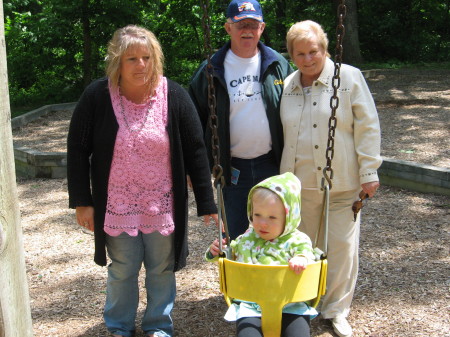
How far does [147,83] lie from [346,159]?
1.10m

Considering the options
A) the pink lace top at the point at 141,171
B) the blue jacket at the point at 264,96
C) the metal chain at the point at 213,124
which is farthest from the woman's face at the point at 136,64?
the blue jacket at the point at 264,96

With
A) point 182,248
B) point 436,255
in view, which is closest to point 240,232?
point 182,248

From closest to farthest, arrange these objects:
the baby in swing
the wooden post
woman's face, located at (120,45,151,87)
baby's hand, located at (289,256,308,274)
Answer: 1. the wooden post
2. baby's hand, located at (289,256,308,274)
3. the baby in swing
4. woman's face, located at (120,45,151,87)

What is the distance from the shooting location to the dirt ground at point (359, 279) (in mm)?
3555

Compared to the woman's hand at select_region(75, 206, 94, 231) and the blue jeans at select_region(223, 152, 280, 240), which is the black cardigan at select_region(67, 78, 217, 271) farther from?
the blue jeans at select_region(223, 152, 280, 240)

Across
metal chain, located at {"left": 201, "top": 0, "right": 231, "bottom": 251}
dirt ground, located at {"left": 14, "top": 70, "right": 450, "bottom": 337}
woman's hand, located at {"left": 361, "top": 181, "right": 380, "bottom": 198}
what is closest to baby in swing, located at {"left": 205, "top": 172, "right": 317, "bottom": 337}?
metal chain, located at {"left": 201, "top": 0, "right": 231, "bottom": 251}

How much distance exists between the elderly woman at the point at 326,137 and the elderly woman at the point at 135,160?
1.69ft

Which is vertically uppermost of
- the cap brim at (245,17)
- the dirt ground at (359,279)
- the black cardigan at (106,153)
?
the cap brim at (245,17)

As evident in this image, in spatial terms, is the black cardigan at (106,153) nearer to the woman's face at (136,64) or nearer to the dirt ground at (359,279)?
the woman's face at (136,64)

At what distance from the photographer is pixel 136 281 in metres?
3.17

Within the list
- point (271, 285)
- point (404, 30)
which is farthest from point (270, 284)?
point (404, 30)

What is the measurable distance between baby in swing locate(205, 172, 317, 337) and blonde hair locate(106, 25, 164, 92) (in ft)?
2.48

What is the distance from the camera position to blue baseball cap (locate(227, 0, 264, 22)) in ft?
10.2

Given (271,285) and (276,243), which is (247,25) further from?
(271,285)
